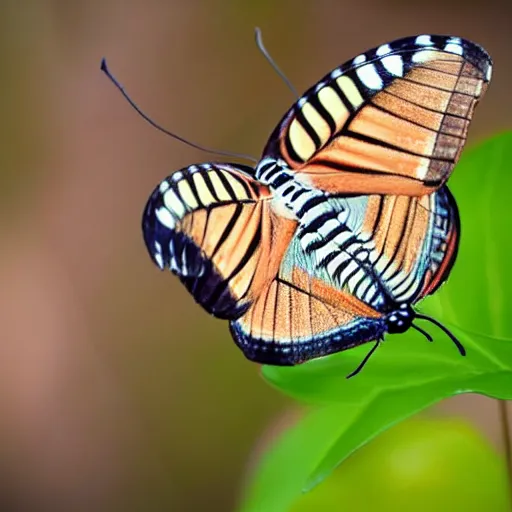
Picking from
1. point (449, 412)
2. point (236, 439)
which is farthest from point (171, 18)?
point (449, 412)

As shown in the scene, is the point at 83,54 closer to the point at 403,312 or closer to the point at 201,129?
the point at 201,129

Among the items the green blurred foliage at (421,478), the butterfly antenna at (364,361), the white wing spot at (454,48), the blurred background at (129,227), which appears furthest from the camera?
the blurred background at (129,227)

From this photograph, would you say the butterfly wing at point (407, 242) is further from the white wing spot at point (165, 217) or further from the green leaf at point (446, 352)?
the white wing spot at point (165, 217)

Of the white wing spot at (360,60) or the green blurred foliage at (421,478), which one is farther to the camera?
the green blurred foliage at (421,478)

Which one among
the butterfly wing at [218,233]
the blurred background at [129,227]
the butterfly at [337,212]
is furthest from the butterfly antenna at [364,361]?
the blurred background at [129,227]

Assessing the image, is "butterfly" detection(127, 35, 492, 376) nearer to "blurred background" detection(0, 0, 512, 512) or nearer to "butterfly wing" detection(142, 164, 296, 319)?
"butterfly wing" detection(142, 164, 296, 319)

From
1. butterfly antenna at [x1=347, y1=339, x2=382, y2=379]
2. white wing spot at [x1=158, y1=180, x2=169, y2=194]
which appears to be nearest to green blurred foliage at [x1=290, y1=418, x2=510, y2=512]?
butterfly antenna at [x1=347, y1=339, x2=382, y2=379]

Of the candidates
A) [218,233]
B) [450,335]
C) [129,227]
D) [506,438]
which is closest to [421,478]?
[506,438]
